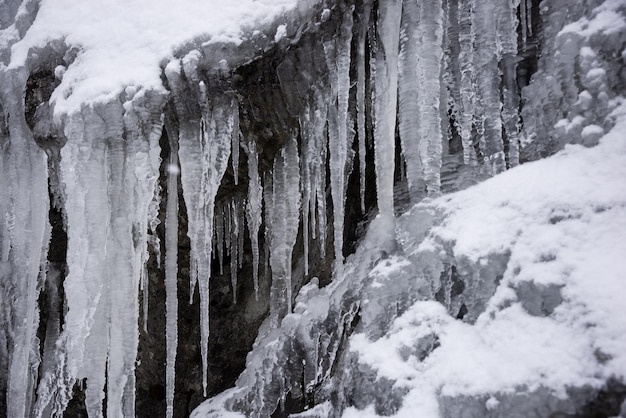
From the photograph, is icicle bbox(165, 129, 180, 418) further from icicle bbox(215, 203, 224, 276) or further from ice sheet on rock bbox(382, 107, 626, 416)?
ice sheet on rock bbox(382, 107, 626, 416)

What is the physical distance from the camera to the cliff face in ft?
8.18

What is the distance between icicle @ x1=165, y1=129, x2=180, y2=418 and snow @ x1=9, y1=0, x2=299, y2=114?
2.09 ft

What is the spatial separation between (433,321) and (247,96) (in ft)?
7.13

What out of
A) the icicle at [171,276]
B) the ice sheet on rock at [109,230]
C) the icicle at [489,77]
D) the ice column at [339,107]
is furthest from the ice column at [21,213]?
the icicle at [489,77]

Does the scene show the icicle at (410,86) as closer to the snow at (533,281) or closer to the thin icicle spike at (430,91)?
the thin icicle spike at (430,91)

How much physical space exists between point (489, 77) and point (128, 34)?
108 inches

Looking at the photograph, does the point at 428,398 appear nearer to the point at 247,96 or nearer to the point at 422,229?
the point at 422,229

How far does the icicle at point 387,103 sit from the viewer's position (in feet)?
10.7

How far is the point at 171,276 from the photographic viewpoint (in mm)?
3893

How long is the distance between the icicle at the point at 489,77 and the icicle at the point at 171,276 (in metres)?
2.32

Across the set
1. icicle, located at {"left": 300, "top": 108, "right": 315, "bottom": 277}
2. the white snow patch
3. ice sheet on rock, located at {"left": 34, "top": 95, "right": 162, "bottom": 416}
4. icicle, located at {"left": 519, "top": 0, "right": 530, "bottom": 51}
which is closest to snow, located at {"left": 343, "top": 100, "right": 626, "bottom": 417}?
icicle, located at {"left": 519, "top": 0, "right": 530, "bottom": 51}

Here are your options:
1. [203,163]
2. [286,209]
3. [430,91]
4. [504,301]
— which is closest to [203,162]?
[203,163]

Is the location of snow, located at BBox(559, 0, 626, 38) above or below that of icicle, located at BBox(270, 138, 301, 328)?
above

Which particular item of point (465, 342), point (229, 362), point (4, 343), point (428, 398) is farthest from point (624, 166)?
point (4, 343)
